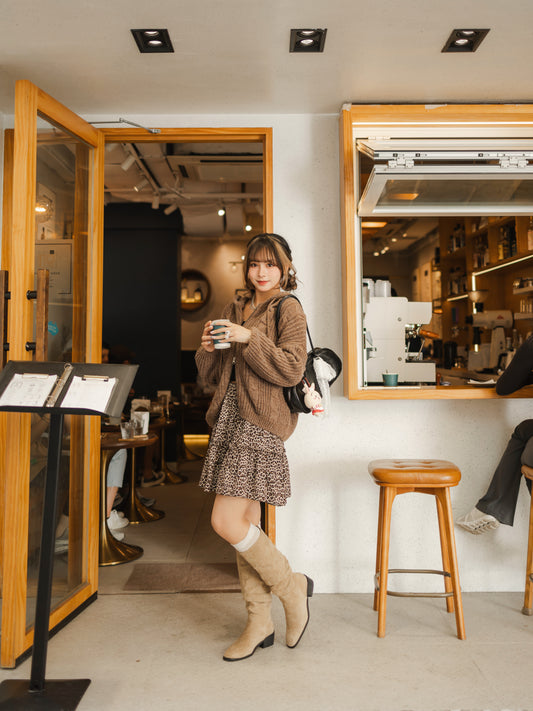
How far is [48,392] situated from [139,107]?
6.20 feet

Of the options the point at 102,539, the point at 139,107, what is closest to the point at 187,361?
the point at 102,539

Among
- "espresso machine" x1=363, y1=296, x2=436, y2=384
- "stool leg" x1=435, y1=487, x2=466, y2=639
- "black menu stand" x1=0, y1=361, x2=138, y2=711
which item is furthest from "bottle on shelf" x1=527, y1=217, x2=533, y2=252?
"black menu stand" x1=0, y1=361, x2=138, y2=711

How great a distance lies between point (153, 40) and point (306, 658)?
270 centimetres

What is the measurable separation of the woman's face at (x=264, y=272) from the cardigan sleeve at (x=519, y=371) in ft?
3.89

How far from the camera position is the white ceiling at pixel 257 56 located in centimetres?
225

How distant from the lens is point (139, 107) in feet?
10.2

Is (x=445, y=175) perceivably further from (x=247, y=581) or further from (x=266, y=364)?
(x=247, y=581)

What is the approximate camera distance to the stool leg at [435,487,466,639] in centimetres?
248

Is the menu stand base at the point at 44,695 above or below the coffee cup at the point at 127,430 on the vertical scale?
below

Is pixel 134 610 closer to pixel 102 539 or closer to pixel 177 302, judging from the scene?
pixel 102 539

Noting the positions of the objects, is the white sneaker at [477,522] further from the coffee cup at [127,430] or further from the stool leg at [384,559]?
the coffee cup at [127,430]

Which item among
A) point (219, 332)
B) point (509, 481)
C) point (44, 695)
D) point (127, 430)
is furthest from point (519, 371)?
point (127, 430)

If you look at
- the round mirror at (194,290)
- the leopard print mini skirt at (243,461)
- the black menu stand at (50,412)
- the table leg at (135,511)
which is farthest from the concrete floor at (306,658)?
the round mirror at (194,290)

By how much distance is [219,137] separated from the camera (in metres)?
3.19
